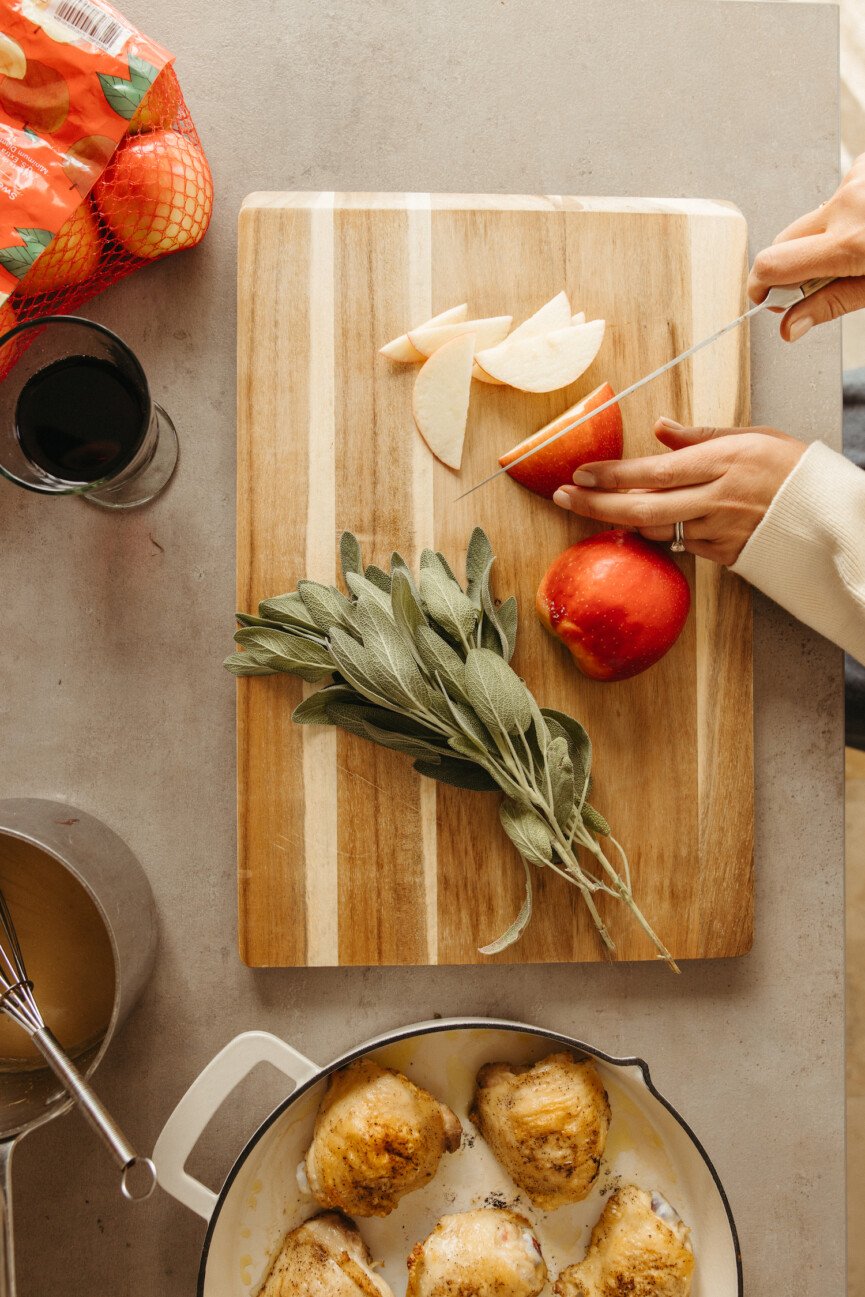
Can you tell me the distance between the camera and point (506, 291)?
93 cm

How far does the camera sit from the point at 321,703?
0.89 meters

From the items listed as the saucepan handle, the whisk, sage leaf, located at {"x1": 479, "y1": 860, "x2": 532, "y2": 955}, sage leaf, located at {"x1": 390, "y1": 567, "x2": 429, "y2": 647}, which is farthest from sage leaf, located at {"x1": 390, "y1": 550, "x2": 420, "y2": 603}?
the saucepan handle

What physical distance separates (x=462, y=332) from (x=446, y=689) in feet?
1.24

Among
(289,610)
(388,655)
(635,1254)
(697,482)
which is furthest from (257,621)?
(635,1254)

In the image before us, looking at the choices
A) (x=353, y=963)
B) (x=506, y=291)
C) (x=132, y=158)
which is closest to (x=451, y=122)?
→ (x=506, y=291)

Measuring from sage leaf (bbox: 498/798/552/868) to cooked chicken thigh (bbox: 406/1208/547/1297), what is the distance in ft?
1.25

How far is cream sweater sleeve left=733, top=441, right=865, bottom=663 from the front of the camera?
0.87m

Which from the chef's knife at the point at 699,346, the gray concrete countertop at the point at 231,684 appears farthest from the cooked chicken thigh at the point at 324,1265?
the chef's knife at the point at 699,346

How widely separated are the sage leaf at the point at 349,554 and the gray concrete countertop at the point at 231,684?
17 cm

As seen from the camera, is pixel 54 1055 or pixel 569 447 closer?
pixel 54 1055

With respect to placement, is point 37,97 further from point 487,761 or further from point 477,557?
point 487,761

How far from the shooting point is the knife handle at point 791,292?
84 centimetres

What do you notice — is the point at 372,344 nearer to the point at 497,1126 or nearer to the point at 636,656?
the point at 636,656

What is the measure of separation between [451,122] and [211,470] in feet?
1.55
